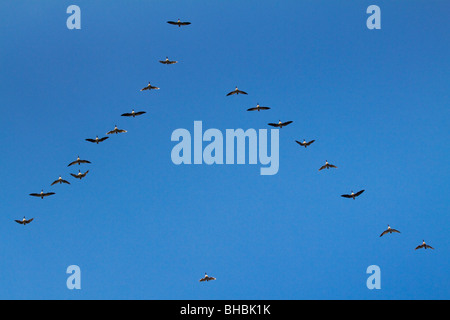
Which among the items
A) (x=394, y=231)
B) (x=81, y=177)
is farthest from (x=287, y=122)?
(x=81, y=177)

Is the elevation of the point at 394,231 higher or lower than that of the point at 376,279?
higher
